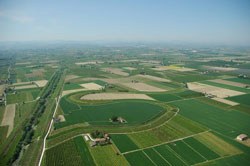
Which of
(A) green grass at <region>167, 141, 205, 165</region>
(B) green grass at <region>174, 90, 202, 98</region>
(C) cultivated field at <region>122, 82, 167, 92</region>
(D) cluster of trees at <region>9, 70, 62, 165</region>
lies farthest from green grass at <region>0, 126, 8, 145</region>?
(B) green grass at <region>174, 90, 202, 98</region>

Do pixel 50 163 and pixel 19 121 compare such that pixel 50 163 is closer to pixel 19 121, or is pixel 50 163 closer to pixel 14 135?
pixel 14 135

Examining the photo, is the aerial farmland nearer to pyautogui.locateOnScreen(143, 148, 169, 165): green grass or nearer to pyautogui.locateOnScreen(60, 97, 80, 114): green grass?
pyautogui.locateOnScreen(143, 148, 169, 165): green grass

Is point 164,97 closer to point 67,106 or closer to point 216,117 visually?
point 216,117

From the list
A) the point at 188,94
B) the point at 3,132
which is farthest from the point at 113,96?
the point at 3,132

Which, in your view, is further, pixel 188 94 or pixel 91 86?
pixel 91 86

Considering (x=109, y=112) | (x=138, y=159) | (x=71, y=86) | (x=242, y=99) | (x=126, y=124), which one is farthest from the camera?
(x=71, y=86)

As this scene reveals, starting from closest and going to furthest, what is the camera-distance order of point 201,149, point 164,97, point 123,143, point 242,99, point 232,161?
point 232,161 → point 201,149 → point 123,143 → point 242,99 → point 164,97

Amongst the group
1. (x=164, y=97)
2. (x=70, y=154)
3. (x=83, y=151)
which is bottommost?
(x=70, y=154)

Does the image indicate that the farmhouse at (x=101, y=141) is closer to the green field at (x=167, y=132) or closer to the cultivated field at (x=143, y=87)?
the green field at (x=167, y=132)
